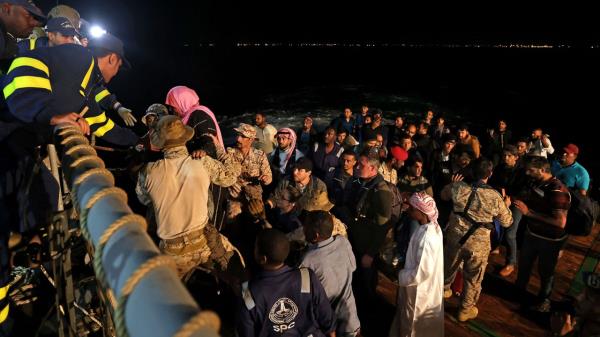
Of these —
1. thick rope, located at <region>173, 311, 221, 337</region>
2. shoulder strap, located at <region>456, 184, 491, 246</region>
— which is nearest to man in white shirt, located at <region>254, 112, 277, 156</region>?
shoulder strap, located at <region>456, 184, 491, 246</region>

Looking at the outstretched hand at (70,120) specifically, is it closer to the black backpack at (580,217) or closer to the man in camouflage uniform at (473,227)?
the man in camouflage uniform at (473,227)

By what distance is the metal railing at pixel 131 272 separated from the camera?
822mm

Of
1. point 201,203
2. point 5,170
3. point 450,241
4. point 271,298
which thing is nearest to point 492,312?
point 450,241

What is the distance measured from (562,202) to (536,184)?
0.47 meters

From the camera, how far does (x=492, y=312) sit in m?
5.19

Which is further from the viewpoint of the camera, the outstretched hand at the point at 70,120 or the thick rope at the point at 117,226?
the outstretched hand at the point at 70,120

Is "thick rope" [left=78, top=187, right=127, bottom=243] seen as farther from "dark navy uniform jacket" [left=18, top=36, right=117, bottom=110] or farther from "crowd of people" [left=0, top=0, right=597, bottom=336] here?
"dark navy uniform jacket" [left=18, top=36, right=117, bottom=110]

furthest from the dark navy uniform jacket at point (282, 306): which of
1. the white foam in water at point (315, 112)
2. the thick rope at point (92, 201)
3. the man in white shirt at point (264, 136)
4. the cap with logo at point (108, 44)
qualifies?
the white foam in water at point (315, 112)

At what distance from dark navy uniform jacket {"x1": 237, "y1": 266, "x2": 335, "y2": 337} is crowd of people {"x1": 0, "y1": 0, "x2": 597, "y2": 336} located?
1 cm

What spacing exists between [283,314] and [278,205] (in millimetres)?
2725

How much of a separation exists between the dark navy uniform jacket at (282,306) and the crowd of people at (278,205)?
10 mm

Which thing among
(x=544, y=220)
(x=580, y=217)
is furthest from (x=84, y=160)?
(x=580, y=217)

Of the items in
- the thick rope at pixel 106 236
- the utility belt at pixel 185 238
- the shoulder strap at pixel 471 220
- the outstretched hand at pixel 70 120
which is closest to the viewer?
the thick rope at pixel 106 236

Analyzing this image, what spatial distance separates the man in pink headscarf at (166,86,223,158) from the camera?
4.50 meters
